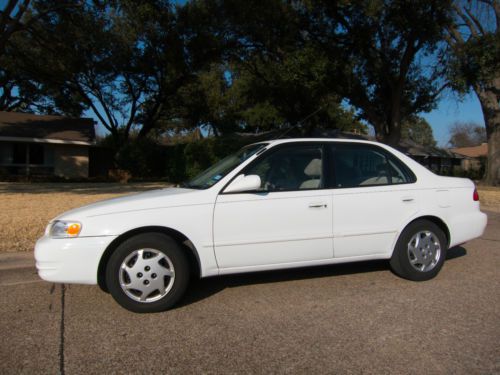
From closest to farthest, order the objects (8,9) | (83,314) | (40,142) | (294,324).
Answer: (294,324)
(83,314)
(8,9)
(40,142)

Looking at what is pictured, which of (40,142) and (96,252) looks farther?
(40,142)

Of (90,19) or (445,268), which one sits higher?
(90,19)

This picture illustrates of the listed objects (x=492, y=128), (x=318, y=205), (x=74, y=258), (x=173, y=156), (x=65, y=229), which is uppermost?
(x=492, y=128)

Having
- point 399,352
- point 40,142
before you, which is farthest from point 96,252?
point 40,142

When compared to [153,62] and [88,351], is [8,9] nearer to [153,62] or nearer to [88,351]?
[153,62]

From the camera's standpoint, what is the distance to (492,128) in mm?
20172

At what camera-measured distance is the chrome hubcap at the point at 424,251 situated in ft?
15.4

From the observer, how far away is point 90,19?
18078mm

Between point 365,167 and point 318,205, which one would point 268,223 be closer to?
point 318,205

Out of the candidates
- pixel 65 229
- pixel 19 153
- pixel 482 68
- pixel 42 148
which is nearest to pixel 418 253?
pixel 65 229

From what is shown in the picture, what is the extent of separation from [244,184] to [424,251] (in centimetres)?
228

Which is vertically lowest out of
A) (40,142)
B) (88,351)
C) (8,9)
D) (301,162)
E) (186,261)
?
(88,351)

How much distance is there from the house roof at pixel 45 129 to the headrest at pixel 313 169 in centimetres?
2024

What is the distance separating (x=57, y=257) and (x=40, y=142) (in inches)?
801
